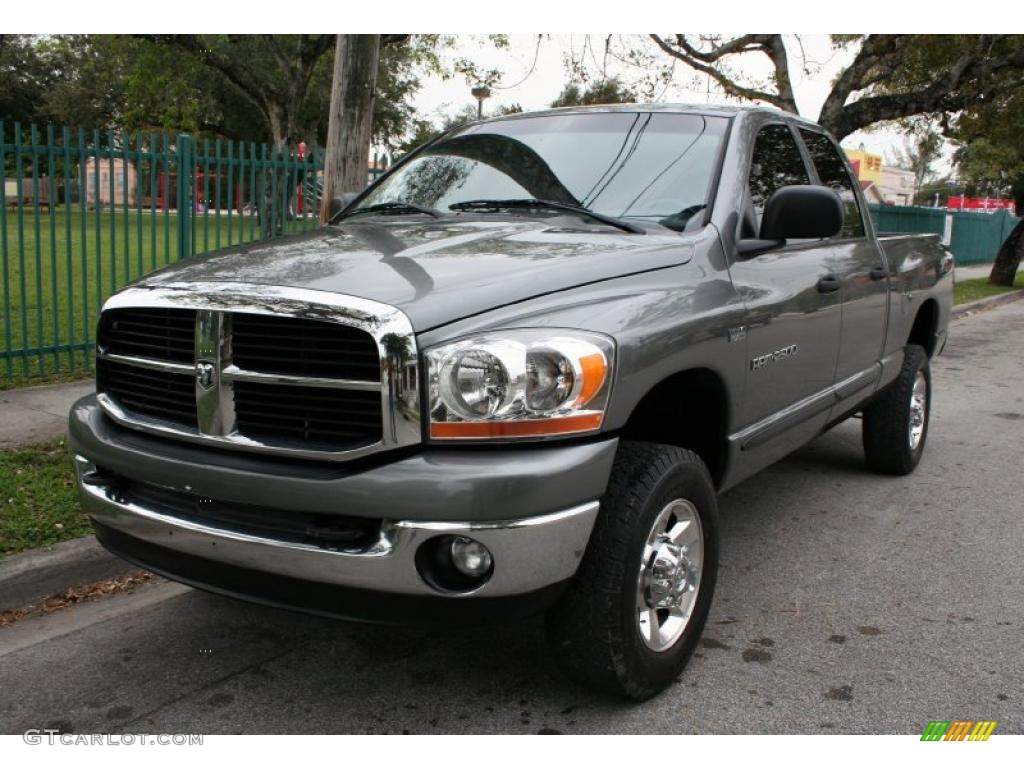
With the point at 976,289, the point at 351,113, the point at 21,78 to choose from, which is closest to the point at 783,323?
the point at 351,113

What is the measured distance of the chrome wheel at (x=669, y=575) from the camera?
114 inches

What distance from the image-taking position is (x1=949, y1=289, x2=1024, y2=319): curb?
636 inches

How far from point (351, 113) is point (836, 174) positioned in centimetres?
354

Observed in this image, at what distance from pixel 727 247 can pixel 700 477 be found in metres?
0.92

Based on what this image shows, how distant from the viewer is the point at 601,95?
1475 cm

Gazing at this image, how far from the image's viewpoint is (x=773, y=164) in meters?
4.14

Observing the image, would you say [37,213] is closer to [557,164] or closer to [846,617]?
[557,164]

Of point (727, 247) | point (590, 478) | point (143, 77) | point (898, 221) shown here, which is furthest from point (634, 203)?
point (143, 77)

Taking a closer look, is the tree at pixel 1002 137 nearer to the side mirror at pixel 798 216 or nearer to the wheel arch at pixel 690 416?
the side mirror at pixel 798 216

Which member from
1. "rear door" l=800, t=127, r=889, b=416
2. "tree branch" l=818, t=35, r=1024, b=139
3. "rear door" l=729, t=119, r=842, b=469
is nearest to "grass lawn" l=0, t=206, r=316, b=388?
"rear door" l=800, t=127, r=889, b=416

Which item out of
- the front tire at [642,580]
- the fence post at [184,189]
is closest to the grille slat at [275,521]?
the front tire at [642,580]

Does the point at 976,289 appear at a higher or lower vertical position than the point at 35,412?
higher

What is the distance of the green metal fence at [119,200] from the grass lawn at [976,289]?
503 inches

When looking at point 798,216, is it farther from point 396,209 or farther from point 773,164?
point 396,209
